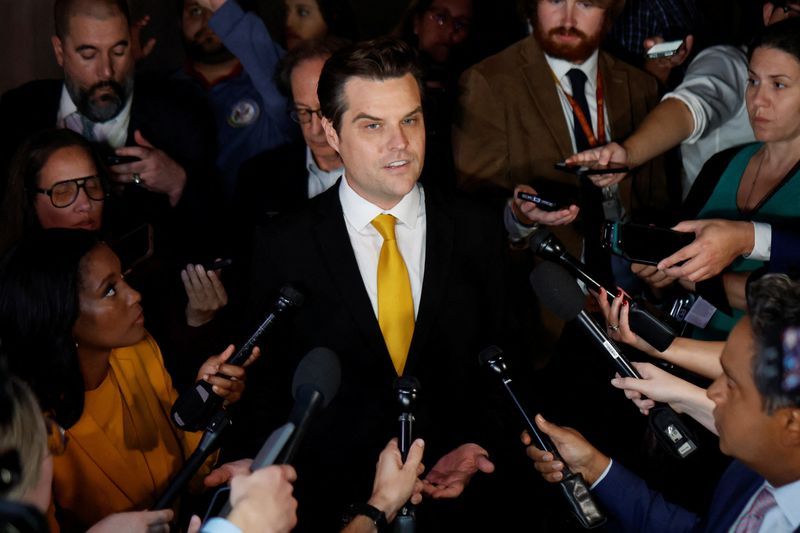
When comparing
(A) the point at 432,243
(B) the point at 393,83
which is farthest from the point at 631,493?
(B) the point at 393,83

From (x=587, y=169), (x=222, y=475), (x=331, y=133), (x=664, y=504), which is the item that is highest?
(x=331, y=133)

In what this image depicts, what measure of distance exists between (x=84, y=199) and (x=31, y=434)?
1.55 meters

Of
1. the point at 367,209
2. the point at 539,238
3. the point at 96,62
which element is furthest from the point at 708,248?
the point at 96,62

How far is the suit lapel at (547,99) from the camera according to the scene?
321 cm

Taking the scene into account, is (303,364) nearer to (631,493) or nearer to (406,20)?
(631,493)

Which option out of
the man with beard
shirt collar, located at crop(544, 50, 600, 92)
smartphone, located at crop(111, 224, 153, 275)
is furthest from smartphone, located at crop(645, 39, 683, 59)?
smartphone, located at crop(111, 224, 153, 275)

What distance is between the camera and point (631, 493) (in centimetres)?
218

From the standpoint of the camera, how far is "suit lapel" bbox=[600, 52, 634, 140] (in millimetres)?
3344

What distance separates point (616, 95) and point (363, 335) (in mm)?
1567

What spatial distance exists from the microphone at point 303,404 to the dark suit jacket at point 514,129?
59.0 inches

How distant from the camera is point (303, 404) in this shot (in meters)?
1.73

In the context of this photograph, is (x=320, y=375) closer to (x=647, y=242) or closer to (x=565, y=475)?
(x=565, y=475)

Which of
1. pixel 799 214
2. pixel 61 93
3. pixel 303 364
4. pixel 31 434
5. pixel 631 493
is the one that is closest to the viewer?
pixel 31 434

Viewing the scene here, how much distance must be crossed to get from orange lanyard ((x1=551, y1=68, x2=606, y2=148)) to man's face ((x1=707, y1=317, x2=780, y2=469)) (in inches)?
61.8
